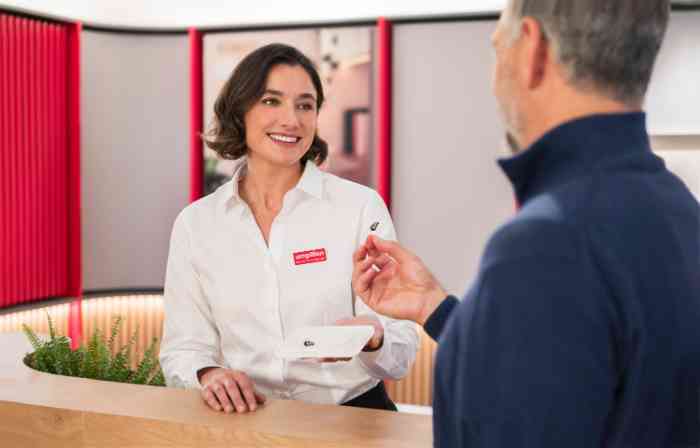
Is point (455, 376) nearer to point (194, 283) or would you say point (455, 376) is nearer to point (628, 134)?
point (628, 134)

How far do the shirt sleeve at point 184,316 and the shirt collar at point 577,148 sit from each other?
4.44 ft

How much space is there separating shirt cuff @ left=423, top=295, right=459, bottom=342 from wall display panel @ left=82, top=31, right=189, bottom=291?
15.2 ft

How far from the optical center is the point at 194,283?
6.95ft

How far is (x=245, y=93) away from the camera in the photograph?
7.37ft

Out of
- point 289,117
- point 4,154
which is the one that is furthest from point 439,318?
point 4,154

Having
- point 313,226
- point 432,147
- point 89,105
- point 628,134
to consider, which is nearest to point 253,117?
point 313,226

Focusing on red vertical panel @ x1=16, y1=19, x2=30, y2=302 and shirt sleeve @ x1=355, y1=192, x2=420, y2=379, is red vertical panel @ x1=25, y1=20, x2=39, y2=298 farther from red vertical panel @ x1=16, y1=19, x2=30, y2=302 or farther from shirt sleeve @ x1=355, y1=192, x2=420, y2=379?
shirt sleeve @ x1=355, y1=192, x2=420, y2=379

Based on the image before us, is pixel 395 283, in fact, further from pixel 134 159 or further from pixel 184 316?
pixel 134 159

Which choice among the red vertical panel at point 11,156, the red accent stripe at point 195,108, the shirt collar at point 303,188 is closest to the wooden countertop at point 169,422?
the shirt collar at point 303,188

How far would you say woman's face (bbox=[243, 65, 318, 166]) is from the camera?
7.28 ft

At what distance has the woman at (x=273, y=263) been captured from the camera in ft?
6.88

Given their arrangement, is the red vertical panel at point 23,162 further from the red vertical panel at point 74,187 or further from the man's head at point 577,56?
the man's head at point 577,56

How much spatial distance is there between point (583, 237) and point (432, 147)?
428cm

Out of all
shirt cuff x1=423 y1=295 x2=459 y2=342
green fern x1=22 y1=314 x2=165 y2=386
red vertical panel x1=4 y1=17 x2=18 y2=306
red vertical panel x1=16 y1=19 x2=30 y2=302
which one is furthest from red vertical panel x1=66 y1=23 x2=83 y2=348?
shirt cuff x1=423 y1=295 x2=459 y2=342
